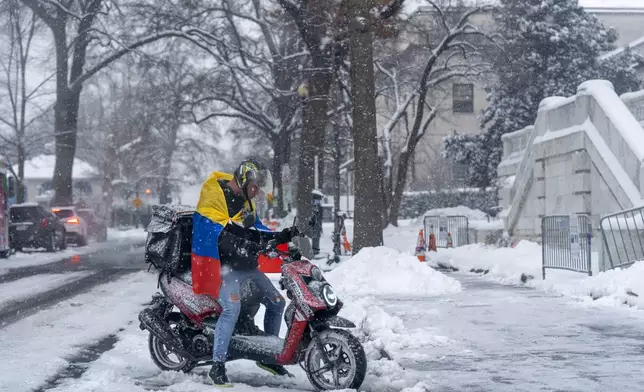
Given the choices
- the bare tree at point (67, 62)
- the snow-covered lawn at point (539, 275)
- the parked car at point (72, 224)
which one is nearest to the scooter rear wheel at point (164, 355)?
the snow-covered lawn at point (539, 275)

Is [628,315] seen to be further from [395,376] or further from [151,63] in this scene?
[151,63]

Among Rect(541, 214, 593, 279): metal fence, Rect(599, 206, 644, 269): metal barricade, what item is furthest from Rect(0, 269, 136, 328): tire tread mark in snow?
Rect(599, 206, 644, 269): metal barricade

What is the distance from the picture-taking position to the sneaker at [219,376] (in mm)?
6922

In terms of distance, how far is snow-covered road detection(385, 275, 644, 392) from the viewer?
7.20m

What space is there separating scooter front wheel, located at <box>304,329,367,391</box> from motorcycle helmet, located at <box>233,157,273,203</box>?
1237 mm

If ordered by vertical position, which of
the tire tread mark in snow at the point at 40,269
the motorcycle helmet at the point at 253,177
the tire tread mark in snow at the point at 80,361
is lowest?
the tire tread mark in snow at the point at 80,361

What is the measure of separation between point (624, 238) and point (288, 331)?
30.0ft

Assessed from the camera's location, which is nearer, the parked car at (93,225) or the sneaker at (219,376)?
the sneaker at (219,376)

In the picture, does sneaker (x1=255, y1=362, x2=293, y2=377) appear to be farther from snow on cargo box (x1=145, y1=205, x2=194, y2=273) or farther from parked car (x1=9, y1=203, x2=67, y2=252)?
parked car (x1=9, y1=203, x2=67, y2=252)

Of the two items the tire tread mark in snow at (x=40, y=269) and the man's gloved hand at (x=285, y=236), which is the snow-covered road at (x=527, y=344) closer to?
the man's gloved hand at (x=285, y=236)

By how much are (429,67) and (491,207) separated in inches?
552

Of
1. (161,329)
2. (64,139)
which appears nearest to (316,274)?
(161,329)

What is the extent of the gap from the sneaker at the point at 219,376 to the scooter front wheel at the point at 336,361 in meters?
0.72

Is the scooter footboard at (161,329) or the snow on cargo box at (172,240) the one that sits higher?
the snow on cargo box at (172,240)
